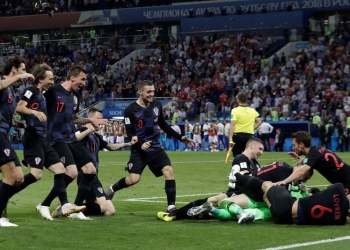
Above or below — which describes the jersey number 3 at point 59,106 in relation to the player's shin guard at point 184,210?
above

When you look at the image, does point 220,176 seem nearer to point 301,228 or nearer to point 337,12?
point 301,228

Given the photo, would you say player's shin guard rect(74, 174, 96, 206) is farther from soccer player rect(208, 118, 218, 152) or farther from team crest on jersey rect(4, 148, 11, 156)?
soccer player rect(208, 118, 218, 152)

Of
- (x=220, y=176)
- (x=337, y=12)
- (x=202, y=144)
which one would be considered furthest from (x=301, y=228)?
(x=337, y=12)

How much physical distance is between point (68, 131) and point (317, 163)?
3686mm

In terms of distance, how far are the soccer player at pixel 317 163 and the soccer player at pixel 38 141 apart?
10.0 feet

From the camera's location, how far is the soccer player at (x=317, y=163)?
1095cm

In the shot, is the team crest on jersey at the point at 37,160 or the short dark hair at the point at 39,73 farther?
the short dark hair at the point at 39,73

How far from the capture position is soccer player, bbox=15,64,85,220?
11.4 metres

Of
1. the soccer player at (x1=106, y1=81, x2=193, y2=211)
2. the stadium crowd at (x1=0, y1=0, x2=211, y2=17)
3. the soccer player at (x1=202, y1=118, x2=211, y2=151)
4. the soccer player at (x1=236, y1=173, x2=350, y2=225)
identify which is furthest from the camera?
the stadium crowd at (x1=0, y1=0, x2=211, y2=17)

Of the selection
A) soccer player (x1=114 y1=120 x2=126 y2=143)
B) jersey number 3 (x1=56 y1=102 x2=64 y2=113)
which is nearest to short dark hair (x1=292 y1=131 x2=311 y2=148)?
jersey number 3 (x1=56 y1=102 x2=64 y2=113)

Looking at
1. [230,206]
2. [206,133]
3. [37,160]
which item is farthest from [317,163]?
[206,133]

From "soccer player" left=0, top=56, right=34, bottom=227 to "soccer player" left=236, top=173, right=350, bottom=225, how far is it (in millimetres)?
3289

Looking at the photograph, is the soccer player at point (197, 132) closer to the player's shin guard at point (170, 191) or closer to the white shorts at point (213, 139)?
the white shorts at point (213, 139)

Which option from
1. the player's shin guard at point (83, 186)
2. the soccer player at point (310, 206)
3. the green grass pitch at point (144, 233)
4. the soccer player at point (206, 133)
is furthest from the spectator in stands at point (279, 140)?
the soccer player at point (310, 206)
